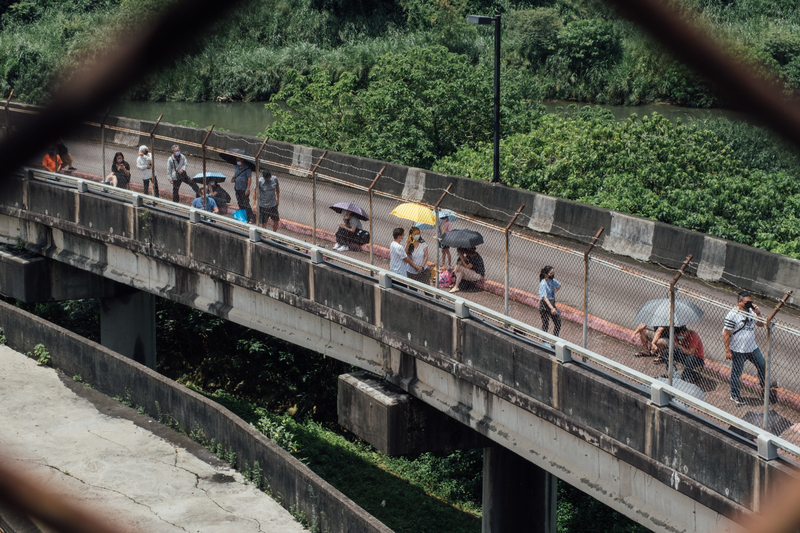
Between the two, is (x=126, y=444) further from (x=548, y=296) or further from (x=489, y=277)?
(x=548, y=296)

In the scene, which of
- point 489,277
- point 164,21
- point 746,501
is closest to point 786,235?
point 489,277

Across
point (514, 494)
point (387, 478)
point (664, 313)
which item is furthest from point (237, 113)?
point (664, 313)

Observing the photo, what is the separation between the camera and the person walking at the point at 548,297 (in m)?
11.5

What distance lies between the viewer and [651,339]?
10281 millimetres

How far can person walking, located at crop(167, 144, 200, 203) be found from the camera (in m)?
17.8

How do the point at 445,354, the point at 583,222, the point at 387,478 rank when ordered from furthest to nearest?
the point at 387,478 < the point at 583,222 < the point at 445,354

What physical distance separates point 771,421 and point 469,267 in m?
5.13

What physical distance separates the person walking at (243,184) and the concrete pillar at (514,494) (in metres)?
5.95

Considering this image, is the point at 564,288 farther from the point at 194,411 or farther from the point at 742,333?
the point at 194,411

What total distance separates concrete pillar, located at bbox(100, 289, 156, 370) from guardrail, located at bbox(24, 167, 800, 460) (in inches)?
127

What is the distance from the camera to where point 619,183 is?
21531 mm

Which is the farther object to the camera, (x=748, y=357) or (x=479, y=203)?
(x=479, y=203)

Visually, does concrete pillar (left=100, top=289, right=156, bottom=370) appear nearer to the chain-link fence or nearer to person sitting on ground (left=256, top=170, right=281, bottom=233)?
the chain-link fence

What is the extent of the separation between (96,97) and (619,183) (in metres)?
21.4
